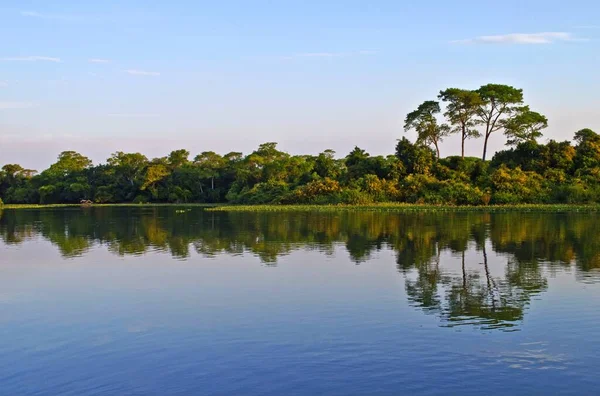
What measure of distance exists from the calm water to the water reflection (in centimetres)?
13

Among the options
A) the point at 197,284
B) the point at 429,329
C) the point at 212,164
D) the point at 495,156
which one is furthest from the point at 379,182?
the point at 429,329

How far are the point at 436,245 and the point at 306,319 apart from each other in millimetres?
14494

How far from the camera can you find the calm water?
31.4 feet

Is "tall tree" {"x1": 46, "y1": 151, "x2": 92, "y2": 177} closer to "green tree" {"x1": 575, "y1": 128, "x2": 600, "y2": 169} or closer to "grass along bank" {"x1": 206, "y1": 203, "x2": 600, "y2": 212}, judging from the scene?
"grass along bank" {"x1": 206, "y1": 203, "x2": 600, "y2": 212}

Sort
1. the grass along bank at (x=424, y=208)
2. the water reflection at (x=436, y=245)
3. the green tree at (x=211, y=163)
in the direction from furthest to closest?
the green tree at (x=211, y=163), the grass along bank at (x=424, y=208), the water reflection at (x=436, y=245)

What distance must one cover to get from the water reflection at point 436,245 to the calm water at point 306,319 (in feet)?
0.42

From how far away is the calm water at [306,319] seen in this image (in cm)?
957

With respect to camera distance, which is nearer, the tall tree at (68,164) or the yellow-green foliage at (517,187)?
the yellow-green foliage at (517,187)

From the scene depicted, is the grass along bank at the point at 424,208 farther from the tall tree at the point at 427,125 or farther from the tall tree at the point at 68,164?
the tall tree at the point at 68,164

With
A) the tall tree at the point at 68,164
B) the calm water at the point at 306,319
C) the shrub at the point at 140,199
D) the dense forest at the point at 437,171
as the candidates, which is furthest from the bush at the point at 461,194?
the tall tree at the point at 68,164

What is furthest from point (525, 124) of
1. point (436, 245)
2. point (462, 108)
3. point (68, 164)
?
point (68, 164)

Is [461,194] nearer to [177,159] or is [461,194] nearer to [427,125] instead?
[427,125]

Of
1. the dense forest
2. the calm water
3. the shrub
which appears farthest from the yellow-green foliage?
the shrub

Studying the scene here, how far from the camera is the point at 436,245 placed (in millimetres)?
26594
